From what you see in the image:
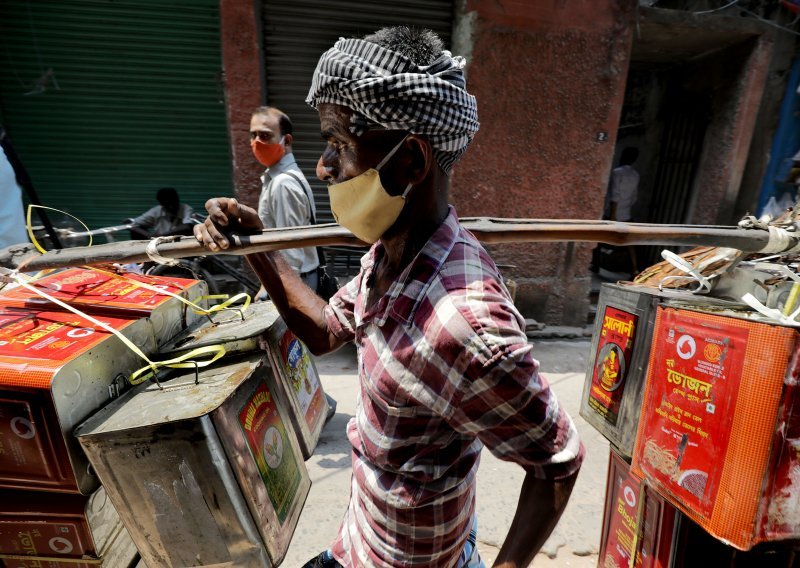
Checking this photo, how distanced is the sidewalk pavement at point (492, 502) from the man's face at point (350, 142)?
6.42ft

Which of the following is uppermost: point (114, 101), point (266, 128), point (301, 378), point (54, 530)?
point (114, 101)

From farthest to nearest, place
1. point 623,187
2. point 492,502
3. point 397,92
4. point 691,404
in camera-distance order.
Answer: point 623,187 < point 492,502 < point 691,404 < point 397,92

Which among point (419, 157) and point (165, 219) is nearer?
point (419, 157)

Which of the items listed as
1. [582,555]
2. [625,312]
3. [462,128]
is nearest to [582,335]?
[582,555]

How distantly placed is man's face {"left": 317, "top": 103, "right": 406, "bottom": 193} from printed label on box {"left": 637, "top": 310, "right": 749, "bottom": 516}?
0.92m

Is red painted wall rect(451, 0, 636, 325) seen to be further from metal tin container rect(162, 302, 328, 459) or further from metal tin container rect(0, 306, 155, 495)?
metal tin container rect(0, 306, 155, 495)

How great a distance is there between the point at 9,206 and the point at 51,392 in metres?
2.68

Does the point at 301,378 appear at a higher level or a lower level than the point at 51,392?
lower

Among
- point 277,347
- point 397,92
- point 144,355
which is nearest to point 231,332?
point 277,347

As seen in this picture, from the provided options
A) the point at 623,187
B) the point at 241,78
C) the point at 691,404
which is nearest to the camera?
the point at 691,404

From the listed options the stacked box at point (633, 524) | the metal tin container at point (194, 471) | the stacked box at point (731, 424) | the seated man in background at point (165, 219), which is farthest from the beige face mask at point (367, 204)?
the seated man in background at point (165, 219)

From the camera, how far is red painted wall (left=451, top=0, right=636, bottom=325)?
4.36 m

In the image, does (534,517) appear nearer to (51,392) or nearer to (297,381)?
(297,381)

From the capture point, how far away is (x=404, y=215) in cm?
96
